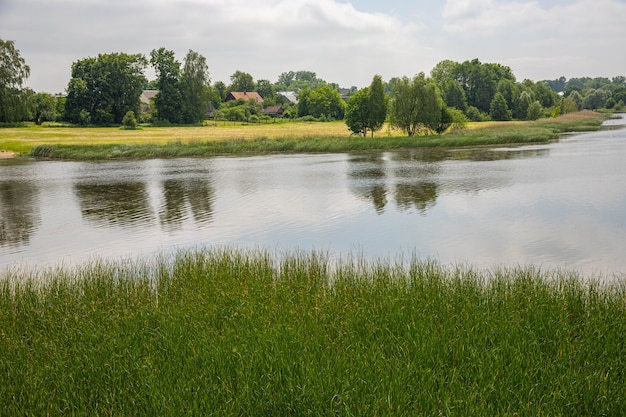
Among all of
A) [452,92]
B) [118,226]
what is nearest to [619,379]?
[118,226]

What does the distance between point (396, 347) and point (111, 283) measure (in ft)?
16.3

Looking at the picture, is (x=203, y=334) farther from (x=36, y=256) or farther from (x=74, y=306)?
(x=36, y=256)

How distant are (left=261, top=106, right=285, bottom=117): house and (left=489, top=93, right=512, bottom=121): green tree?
47.2 meters

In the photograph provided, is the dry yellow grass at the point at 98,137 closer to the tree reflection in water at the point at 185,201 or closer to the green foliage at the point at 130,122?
the green foliage at the point at 130,122

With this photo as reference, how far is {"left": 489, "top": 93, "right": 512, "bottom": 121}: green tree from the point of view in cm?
10601

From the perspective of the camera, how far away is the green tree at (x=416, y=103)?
54844 mm

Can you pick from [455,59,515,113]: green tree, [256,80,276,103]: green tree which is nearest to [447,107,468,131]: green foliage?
[455,59,515,113]: green tree

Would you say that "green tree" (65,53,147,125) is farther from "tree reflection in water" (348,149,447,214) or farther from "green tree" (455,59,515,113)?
"green tree" (455,59,515,113)

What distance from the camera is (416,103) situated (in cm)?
5494

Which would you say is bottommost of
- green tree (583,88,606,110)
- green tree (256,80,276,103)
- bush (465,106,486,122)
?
bush (465,106,486,122)

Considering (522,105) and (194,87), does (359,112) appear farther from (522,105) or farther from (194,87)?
(522,105)

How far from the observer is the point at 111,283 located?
8.94m

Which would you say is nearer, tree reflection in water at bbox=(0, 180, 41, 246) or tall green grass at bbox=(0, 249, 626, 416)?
tall green grass at bbox=(0, 249, 626, 416)

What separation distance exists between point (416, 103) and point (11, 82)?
54321 millimetres
